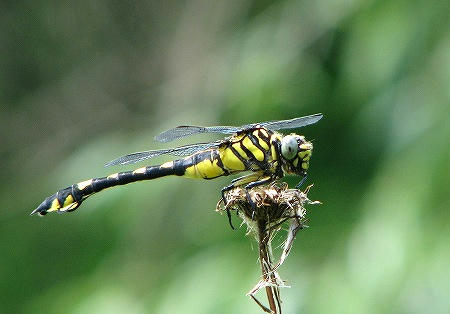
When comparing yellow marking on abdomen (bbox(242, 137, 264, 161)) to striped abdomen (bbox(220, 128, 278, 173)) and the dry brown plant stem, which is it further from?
the dry brown plant stem

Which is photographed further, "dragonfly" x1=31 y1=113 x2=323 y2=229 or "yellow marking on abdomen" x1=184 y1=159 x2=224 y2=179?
"yellow marking on abdomen" x1=184 y1=159 x2=224 y2=179

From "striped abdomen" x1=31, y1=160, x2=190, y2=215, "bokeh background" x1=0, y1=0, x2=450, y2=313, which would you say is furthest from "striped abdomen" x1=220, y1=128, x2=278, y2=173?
"bokeh background" x1=0, y1=0, x2=450, y2=313

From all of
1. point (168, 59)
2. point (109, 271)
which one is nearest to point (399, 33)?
point (109, 271)

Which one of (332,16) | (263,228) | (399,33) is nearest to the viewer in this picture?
(263,228)

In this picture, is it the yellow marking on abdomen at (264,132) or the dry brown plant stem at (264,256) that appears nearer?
the dry brown plant stem at (264,256)

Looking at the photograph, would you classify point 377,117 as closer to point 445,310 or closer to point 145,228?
point 445,310

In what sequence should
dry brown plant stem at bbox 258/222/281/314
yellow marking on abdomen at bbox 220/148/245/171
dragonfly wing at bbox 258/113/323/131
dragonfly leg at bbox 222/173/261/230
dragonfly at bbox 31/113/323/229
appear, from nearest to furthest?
dry brown plant stem at bbox 258/222/281/314
dragonfly leg at bbox 222/173/261/230
dragonfly at bbox 31/113/323/229
yellow marking on abdomen at bbox 220/148/245/171
dragonfly wing at bbox 258/113/323/131

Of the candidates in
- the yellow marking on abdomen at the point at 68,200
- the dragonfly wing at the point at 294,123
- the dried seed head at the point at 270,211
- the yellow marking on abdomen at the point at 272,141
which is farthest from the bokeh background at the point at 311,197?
the yellow marking on abdomen at the point at 68,200

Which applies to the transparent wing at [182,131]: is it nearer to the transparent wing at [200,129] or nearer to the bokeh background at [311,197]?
the transparent wing at [200,129]

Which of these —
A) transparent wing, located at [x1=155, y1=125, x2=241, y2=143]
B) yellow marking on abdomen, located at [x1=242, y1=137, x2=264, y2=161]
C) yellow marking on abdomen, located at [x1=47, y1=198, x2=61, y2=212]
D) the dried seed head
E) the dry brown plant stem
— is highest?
transparent wing, located at [x1=155, y1=125, x2=241, y2=143]
